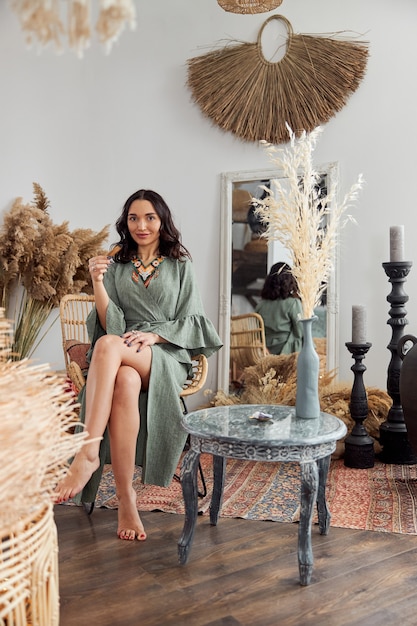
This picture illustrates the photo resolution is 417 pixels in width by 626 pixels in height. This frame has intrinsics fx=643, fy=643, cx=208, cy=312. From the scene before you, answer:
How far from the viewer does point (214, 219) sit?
3863mm

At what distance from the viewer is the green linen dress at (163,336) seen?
2467mm

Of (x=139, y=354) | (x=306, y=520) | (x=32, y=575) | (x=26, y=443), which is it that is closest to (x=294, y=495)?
(x=306, y=520)

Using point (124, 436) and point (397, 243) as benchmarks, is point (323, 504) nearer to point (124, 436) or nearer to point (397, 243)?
point (124, 436)

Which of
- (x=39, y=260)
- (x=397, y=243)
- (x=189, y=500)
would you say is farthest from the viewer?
(x=39, y=260)

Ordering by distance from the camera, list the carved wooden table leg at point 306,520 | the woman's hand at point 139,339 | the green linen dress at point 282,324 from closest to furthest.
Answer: the carved wooden table leg at point 306,520
the woman's hand at point 139,339
the green linen dress at point 282,324

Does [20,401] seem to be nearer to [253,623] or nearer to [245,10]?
[253,623]

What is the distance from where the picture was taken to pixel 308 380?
2.18 m

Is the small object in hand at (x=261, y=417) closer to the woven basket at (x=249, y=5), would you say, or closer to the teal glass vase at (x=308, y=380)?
the teal glass vase at (x=308, y=380)

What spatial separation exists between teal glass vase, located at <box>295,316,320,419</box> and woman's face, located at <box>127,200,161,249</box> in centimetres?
90

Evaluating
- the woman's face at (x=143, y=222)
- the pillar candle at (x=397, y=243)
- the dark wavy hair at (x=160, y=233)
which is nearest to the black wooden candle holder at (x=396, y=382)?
the pillar candle at (x=397, y=243)

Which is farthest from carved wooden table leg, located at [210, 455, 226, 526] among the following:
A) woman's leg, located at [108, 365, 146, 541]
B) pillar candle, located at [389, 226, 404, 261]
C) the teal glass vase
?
pillar candle, located at [389, 226, 404, 261]

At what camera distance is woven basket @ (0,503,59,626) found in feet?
3.41

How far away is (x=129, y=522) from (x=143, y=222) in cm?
122

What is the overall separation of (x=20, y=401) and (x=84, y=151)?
3287 millimetres
